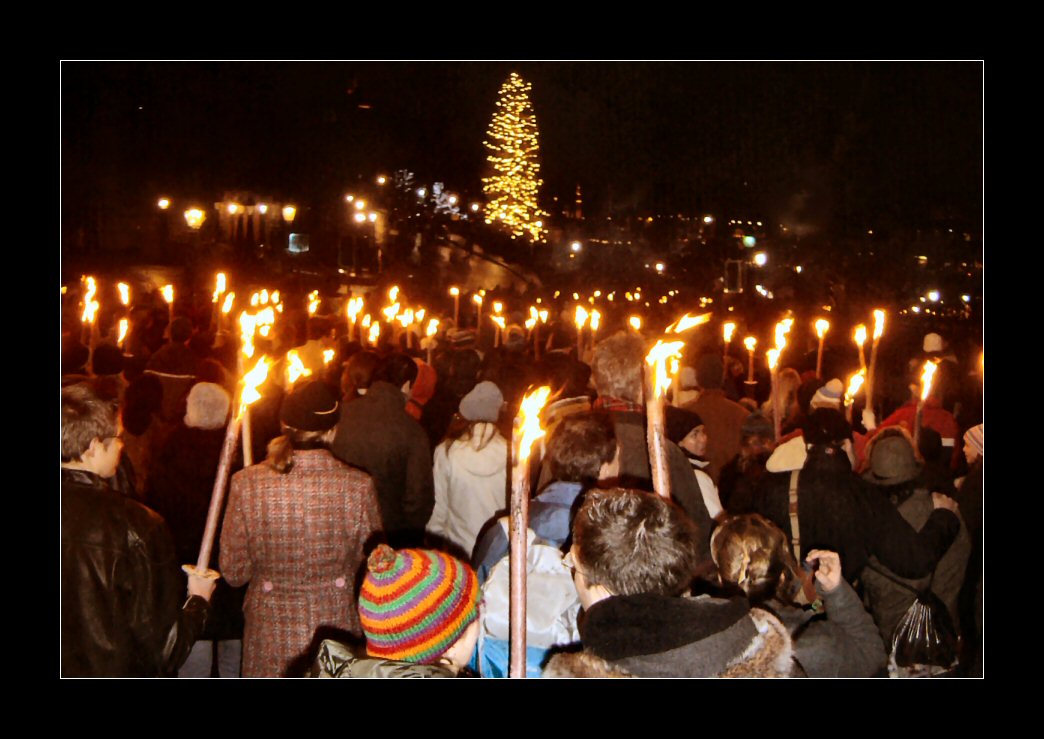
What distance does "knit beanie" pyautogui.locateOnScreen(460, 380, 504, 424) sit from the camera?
644 cm

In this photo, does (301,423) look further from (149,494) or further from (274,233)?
(274,233)

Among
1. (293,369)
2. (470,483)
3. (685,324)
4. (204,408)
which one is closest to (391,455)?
(470,483)

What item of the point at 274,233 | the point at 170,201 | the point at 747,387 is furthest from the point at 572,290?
the point at 747,387

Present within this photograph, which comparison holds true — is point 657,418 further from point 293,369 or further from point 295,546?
point 293,369

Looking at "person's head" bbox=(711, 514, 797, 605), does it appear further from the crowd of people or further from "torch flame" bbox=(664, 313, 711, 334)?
"torch flame" bbox=(664, 313, 711, 334)

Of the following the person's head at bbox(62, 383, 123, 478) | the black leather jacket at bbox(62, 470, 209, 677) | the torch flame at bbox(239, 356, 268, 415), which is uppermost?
the torch flame at bbox(239, 356, 268, 415)

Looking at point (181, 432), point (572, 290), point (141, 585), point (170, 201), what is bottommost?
point (141, 585)

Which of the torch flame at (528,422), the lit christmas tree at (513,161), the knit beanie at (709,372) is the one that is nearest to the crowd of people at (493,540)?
the torch flame at (528,422)

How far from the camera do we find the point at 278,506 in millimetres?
4715

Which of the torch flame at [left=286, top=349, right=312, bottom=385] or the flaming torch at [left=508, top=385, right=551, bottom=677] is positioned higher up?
the torch flame at [left=286, top=349, right=312, bottom=385]

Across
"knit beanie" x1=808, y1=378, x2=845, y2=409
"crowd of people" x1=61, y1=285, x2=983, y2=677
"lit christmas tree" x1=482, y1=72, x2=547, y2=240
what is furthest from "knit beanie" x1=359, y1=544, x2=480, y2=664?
"lit christmas tree" x1=482, y1=72, x2=547, y2=240

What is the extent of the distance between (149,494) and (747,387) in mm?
7439

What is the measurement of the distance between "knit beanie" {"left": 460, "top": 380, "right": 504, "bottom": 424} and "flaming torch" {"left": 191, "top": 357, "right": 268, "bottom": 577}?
1.94 m
